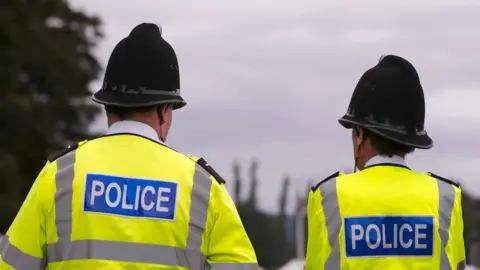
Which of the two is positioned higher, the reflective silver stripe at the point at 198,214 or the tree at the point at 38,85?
the tree at the point at 38,85

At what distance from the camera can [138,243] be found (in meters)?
5.05

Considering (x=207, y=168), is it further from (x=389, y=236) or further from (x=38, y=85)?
(x=38, y=85)

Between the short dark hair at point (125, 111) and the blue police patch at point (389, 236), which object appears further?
the blue police patch at point (389, 236)

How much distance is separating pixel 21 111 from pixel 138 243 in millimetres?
41422

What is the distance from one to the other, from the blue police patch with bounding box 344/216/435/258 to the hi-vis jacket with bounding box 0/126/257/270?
0.85m

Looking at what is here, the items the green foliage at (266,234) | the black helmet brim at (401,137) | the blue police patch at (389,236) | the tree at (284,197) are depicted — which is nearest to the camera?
the blue police patch at (389,236)

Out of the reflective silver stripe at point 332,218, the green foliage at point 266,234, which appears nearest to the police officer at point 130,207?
the reflective silver stripe at point 332,218

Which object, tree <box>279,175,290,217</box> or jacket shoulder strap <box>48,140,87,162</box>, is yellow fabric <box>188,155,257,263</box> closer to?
jacket shoulder strap <box>48,140,87,162</box>

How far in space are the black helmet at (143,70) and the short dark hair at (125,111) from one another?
4 cm

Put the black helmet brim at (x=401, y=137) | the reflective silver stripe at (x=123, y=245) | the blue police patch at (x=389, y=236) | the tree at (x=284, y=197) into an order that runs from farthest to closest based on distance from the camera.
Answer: the tree at (x=284, y=197), the black helmet brim at (x=401, y=137), the blue police patch at (x=389, y=236), the reflective silver stripe at (x=123, y=245)

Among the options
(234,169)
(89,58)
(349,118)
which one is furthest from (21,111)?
(234,169)

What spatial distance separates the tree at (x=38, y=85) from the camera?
45.4m

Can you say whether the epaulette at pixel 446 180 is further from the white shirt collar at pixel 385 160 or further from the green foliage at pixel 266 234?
the green foliage at pixel 266 234

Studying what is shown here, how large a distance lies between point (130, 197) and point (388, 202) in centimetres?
142
